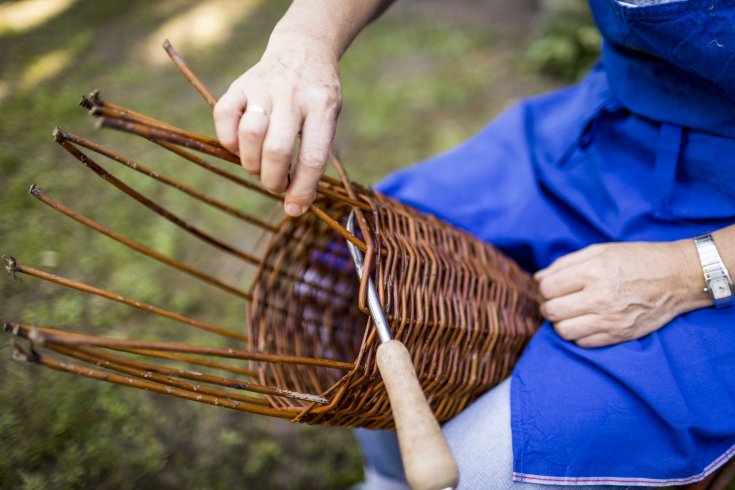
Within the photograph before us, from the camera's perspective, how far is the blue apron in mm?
700

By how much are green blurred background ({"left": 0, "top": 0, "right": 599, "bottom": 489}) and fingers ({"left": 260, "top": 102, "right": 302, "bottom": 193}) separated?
1.11ft

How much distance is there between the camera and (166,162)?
198 cm

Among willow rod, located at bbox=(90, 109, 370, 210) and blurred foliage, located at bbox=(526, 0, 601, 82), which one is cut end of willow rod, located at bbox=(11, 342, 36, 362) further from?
blurred foliage, located at bbox=(526, 0, 601, 82)

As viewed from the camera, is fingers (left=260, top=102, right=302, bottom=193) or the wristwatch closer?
fingers (left=260, top=102, right=302, bottom=193)

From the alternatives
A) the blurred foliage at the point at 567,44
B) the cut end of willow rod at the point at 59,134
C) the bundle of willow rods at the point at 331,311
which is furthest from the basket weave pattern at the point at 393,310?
the blurred foliage at the point at 567,44

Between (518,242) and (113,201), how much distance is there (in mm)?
1373

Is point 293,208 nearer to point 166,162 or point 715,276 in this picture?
point 715,276

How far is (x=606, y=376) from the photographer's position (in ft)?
2.41

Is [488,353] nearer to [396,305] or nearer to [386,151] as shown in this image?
[396,305]

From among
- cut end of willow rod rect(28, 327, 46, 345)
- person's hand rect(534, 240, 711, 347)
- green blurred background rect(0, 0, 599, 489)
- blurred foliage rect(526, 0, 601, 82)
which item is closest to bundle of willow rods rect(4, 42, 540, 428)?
cut end of willow rod rect(28, 327, 46, 345)

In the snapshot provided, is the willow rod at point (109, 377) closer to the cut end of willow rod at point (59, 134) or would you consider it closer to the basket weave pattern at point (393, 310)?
the basket weave pattern at point (393, 310)

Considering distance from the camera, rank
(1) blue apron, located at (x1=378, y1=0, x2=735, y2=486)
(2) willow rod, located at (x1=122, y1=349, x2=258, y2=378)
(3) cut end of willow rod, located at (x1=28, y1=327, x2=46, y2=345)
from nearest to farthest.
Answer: (3) cut end of willow rod, located at (x1=28, y1=327, x2=46, y2=345) → (2) willow rod, located at (x1=122, y1=349, x2=258, y2=378) → (1) blue apron, located at (x1=378, y1=0, x2=735, y2=486)

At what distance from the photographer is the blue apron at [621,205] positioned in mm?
700

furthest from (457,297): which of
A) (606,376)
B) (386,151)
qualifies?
(386,151)
